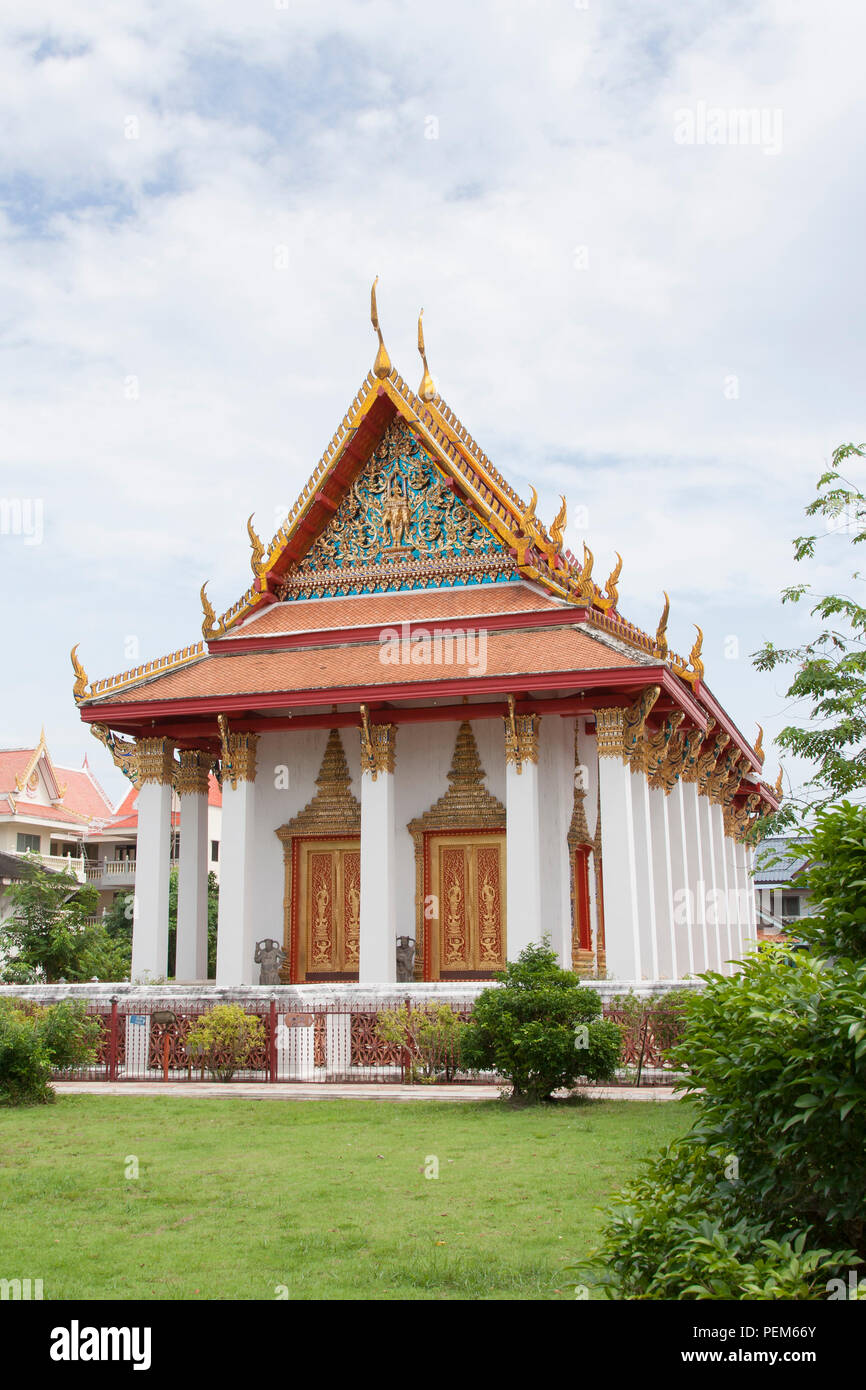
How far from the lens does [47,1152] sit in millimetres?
8289

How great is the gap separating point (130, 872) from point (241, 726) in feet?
92.0

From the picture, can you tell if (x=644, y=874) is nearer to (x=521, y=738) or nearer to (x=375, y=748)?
(x=521, y=738)

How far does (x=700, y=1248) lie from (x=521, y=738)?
11897mm

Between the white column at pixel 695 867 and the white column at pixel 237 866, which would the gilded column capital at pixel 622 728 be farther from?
the white column at pixel 695 867

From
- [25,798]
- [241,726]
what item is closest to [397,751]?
[241,726]

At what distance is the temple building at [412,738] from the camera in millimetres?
15234

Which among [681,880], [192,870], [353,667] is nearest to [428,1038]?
[353,667]

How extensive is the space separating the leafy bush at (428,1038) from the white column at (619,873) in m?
2.81

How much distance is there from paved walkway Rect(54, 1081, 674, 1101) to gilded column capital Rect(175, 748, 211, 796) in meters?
6.07

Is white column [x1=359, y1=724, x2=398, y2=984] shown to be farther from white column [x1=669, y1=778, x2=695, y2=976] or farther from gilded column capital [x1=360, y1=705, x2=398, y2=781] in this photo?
white column [x1=669, y1=778, x2=695, y2=976]

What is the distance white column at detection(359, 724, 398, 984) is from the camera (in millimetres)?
15391

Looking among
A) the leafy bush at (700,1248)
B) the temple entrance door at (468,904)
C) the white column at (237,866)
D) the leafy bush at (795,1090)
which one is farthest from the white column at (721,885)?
the leafy bush at (795,1090)

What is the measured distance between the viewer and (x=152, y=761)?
17156 mm

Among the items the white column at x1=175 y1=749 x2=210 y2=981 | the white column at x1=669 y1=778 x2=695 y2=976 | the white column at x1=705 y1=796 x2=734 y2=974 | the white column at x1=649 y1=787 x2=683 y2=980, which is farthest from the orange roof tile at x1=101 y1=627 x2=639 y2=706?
the white column at x1=705 y1=796 x2=734 y2=974
